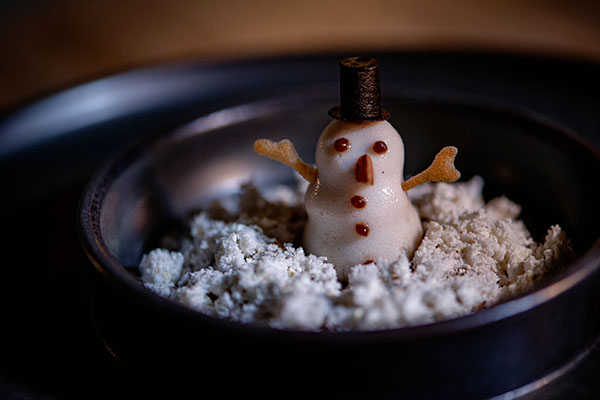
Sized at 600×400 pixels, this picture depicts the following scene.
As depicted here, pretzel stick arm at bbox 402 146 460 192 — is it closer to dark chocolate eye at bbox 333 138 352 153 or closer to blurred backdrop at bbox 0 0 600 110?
dark chocolate eye at bbox 333 138 352 153

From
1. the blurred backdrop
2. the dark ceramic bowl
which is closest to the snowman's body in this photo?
the dark ceramic bowl

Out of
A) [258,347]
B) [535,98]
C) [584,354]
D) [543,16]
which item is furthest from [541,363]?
[543,16]

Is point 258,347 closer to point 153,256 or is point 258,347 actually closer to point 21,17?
point 153,256

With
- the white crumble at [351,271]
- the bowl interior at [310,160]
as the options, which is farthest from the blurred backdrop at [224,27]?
the white crumble at [351,271]

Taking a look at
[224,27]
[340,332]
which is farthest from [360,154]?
[224,27]

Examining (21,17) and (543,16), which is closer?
(543,16)

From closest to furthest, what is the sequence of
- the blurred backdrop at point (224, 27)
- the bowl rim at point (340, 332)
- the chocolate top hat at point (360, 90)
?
the bowl rim at point (340, 332), the chocolate top hat at point (360, 90), the blurred backdrop at point (224, 27)

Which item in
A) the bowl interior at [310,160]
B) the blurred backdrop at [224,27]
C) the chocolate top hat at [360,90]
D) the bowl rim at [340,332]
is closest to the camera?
the bowl rim at [340,332]

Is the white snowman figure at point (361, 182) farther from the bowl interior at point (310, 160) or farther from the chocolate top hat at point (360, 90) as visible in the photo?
the bowl interior at point (310, 160)
